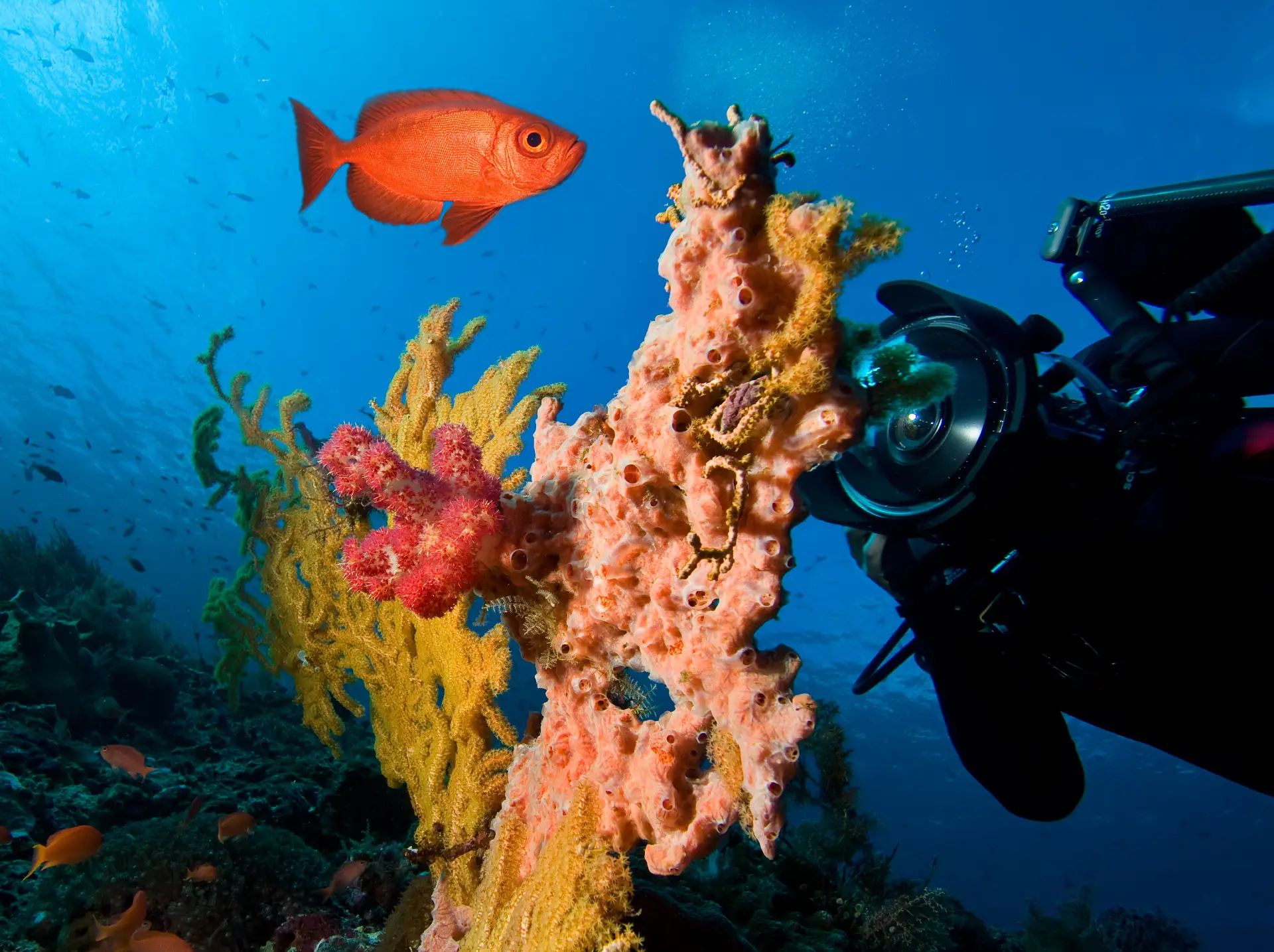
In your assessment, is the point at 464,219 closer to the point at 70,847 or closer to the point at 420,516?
the point at 420,516

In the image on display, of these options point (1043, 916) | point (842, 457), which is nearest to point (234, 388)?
point (842, 457)

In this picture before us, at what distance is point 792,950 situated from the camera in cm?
402

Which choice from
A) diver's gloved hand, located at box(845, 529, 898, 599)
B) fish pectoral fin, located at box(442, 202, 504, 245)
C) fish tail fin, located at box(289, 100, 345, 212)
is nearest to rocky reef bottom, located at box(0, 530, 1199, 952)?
diver's gloved hand, located at box(845, 529, 898, 599)

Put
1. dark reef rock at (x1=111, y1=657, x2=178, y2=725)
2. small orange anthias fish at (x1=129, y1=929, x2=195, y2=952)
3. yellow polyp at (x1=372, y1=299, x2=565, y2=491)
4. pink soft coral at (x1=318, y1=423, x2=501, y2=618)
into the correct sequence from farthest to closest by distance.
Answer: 1. dark reef rock at (x1=111, y1=657, x2=178, y2=725)
2. small orange anthias fish at (x1=129, y1=929, x2=195, y2=952)
3. yellow polyp at (x1=372, y1=299, x2=565, y2=491)
4. pink soft coral at (x1=318, y1=423, x2=501, y2=618)

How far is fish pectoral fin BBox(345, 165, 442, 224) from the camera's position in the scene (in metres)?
2.67

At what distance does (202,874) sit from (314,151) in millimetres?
4345

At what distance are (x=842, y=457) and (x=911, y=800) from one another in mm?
40550

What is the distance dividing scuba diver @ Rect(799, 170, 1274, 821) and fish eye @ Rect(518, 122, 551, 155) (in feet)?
5.23

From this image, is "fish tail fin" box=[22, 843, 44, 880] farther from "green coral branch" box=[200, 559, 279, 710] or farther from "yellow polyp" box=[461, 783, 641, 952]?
"yellow polyp" box=[461, 783, 641, 952]

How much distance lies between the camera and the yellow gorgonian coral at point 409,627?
291cm

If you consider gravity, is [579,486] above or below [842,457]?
below

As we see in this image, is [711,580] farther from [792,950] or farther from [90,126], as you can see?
[90,126]

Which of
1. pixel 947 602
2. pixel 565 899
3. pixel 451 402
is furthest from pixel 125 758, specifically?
pixel 947 602

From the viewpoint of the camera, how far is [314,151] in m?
2.72
